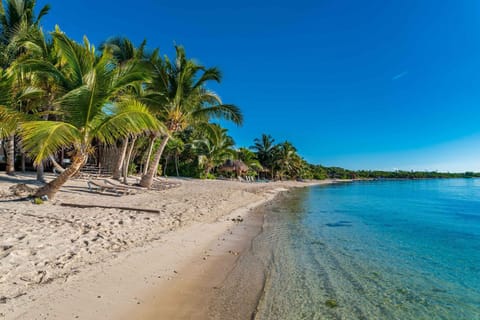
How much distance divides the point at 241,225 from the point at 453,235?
294 inches

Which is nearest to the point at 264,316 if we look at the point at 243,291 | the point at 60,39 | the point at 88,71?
the point at 243,291

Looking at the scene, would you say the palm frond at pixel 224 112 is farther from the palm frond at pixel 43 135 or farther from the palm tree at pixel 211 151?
the palm tree at pixel 211 151

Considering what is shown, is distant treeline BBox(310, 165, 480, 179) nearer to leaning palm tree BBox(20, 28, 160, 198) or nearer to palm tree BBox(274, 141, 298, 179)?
palm tree BBox(274, 141, 298, 179)

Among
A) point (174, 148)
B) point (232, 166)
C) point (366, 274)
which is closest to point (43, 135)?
point (366, 274)

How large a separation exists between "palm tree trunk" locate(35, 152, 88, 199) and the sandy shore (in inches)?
26.6

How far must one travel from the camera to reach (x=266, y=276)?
14.5 feet

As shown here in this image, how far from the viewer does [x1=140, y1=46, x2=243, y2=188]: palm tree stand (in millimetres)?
12344

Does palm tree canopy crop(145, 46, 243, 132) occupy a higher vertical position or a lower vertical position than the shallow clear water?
higher

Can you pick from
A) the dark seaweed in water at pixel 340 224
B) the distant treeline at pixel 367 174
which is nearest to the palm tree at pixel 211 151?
the dark seaweed in water at pixel 340 224

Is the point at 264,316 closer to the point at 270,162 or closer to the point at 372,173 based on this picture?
the point at 270,162

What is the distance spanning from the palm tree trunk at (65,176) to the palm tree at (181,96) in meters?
5.15

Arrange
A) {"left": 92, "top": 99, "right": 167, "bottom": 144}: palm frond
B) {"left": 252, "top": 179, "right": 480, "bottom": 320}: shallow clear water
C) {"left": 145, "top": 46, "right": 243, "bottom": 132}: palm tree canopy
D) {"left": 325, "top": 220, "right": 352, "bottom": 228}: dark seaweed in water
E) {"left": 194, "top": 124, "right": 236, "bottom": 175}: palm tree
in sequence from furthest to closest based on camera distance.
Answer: {"left": 194, "top": 124, "right": 236, "bottom": 175}: palm tree < {"left": 145, "top": 46, "right": 243, "bottom": 132}: palm tree canopy < {"left": 325, "top": 220, "right": 352, "bottom": 228}: dark seaweed in water < {"left": 92, "top": 99, "right": 167, "bottom": 144}: palm frond < {"left": 252, "top": 179, "right": 480, "bottom": 320}: shallow clear water

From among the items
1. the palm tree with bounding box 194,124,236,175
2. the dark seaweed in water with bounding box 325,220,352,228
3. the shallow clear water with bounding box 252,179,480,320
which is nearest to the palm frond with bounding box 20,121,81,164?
the shallow clear water with bounding box 252,179,480,320

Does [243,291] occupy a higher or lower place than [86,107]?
lower
